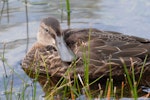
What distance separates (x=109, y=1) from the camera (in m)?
8.78

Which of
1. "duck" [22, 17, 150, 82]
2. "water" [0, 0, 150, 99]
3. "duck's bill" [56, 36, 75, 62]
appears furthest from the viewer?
"water" [0, 0, 150, 99]

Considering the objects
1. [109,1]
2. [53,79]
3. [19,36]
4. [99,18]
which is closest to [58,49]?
[53,79]

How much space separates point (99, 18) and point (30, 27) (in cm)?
103

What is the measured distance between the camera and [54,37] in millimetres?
6957

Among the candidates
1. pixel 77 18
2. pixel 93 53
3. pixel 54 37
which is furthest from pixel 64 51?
pixel 77 18

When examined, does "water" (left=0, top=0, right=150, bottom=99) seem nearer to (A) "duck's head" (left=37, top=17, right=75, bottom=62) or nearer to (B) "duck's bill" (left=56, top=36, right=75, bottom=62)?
(A) "duck's head" (left=37, top=17, right=75, bottom=62)

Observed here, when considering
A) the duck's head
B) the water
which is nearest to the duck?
the duck's head

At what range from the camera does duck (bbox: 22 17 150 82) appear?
6.58 meters

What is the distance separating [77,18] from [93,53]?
A: 5.81 feet

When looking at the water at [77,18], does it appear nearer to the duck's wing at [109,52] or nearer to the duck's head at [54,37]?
the duck's head at [54,37]

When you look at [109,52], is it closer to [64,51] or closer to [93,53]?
[93,53]

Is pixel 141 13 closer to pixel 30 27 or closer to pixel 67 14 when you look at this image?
pixel 67 14

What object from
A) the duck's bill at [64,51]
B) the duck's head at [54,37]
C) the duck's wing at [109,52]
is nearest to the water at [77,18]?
the duck's head at [54,37]

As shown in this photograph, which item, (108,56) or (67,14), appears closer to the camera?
(108,56)
